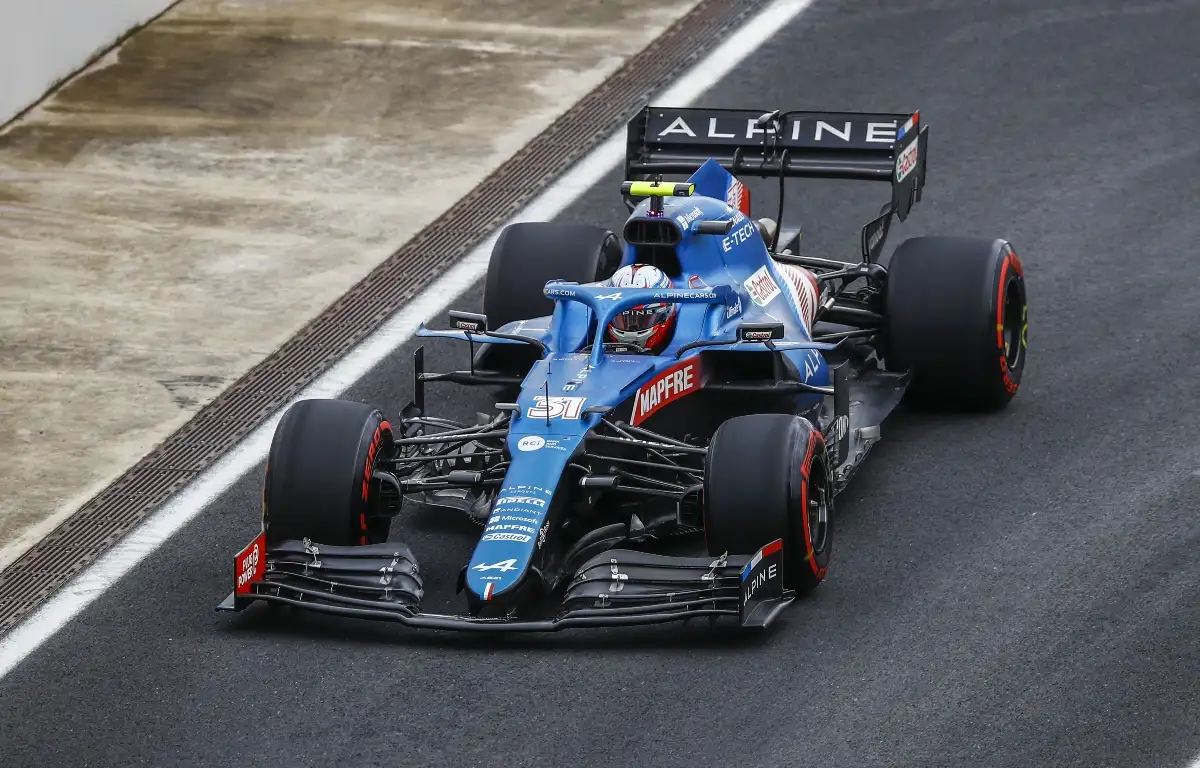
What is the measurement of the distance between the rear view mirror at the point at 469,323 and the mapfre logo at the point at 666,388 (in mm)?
989

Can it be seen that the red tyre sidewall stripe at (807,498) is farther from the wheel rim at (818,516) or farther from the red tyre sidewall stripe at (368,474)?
the red tyre sidewall stripe at (368,474)

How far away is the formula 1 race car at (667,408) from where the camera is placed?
1038 centimetres

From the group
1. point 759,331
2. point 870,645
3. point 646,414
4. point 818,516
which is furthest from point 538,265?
point 870,645

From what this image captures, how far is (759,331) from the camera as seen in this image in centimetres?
1133

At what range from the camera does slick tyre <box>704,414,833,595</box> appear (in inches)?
408

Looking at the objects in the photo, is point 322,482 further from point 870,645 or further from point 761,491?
point 870,645

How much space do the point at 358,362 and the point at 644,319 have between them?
3.20 metres

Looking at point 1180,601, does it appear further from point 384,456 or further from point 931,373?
point 384,456

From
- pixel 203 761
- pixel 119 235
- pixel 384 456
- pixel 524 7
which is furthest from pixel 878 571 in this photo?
pixel 524 7

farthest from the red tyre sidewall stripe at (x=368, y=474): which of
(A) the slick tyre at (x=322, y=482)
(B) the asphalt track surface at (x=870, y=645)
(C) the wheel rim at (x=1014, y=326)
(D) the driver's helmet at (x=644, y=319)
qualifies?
(C) the wheel rim at (x=1014, y=326)

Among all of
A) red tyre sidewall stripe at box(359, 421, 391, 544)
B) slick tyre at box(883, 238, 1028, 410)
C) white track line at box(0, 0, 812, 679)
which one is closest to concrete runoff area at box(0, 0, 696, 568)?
white track line at box(0, 0, 812, 679)

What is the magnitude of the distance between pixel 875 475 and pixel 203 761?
4.33 m

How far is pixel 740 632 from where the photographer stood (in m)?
10.4

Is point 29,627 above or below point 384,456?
below
